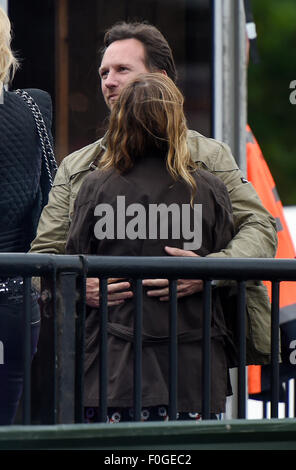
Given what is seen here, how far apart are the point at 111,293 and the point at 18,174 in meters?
0.59

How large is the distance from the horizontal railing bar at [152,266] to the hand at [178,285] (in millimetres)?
93

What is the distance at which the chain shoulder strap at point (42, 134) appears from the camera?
170 inches

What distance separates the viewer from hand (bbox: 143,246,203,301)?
397cm

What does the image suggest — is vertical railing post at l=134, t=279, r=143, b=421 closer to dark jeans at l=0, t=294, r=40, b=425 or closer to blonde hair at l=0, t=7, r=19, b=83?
dark jeans at l=0, t=294, r=40, b=425

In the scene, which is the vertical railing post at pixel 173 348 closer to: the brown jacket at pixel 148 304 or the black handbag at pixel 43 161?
the brown jacket at pixel 148 304

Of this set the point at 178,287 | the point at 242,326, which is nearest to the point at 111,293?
the point at 178,287

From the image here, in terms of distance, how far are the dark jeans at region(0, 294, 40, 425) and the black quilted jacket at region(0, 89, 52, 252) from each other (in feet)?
0.76

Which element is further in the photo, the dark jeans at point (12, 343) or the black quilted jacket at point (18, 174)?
the black quilted jacket at point (18, 174)

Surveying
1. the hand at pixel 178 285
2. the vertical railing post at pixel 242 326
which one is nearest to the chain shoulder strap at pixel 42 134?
the hand at pixel 178 285

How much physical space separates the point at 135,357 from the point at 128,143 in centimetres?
72

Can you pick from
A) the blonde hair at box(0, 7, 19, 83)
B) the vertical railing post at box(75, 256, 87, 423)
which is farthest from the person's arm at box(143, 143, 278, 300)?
the blonde hair at box(0, 7, 19, 83)

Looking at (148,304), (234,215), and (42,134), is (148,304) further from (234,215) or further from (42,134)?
(42,134)

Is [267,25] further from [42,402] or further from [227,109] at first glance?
[42,402]

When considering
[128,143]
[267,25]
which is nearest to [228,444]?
[128,143]
